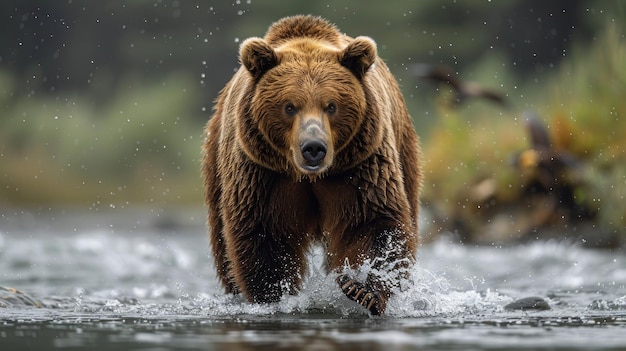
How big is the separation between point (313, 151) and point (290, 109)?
0.35m

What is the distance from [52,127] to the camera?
2223 centimetres

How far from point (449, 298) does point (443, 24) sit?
2104 cm

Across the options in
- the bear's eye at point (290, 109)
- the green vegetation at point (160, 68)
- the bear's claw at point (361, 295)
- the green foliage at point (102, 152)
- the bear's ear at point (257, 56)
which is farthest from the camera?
the green vegetation at point (160, 68)

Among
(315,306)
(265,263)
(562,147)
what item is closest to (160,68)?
(562,147)

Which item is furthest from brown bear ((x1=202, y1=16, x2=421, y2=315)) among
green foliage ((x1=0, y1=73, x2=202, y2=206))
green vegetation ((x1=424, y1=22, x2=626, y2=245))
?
green foliage ((x1=0, y1=73, x2=202, y2=206))

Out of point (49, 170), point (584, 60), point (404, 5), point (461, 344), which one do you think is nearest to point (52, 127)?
point (49, 170)

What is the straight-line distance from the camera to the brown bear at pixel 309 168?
21.0 ft

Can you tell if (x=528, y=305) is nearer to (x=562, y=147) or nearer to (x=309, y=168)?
(x=309, y=168)

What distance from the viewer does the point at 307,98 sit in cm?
636

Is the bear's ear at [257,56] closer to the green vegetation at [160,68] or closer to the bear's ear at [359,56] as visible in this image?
the bear's ear at [359,56]

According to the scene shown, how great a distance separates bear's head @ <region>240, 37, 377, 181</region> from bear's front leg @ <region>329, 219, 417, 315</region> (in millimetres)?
451

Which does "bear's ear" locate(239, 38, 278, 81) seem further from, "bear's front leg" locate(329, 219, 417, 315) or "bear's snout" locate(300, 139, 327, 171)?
"bear's front leg" locate(329, 219, 417, 315)

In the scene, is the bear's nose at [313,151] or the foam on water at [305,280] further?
the foam on water at [305,280]

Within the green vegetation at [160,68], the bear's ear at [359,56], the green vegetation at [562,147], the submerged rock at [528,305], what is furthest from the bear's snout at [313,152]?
the green vegetation at [160,68]
